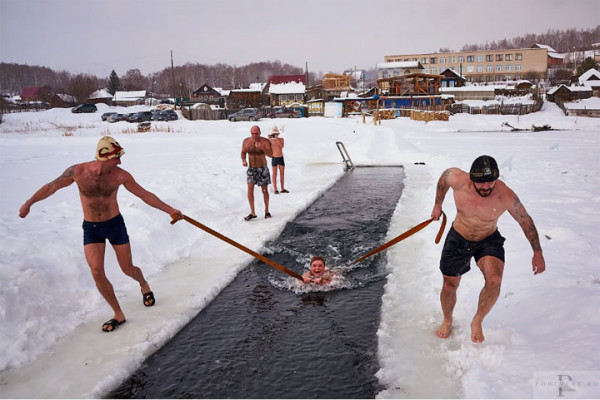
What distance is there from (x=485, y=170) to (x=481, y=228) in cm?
61

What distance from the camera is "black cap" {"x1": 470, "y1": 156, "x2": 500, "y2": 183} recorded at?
391cm

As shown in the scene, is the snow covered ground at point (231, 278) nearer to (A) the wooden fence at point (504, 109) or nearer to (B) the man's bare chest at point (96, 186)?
(B) the man's bare chest at point (96, 186)

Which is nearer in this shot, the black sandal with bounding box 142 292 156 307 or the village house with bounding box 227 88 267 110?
the black sandal with bounding box 142 292 156 307

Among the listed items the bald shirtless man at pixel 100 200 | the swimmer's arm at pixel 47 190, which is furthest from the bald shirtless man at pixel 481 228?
the swimmer's arm at pixel 47 190

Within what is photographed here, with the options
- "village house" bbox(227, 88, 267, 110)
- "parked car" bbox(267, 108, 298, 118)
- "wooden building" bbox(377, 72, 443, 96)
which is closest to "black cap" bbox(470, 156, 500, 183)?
"parked car" bbox(267, 108, 298, 118)

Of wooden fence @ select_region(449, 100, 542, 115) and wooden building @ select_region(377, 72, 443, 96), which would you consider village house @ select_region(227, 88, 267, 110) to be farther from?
wooden fence @ select_region(449, 100, 542, 115)

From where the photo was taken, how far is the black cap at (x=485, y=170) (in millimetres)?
3908

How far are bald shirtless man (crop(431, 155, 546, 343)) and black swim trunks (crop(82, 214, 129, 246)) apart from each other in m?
3.45

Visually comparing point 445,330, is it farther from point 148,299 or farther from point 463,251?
point 148,299

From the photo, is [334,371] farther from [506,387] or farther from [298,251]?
[298,251]

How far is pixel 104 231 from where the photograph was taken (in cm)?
493

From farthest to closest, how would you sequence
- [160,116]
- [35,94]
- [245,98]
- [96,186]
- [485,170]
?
[35,94]
[245,98]
[160,116]
[96,186]
[485,170]

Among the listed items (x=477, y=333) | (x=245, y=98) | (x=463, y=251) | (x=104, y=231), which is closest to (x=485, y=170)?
(x=463, y=251)

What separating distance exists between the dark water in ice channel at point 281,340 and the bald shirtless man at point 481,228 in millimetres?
1225
